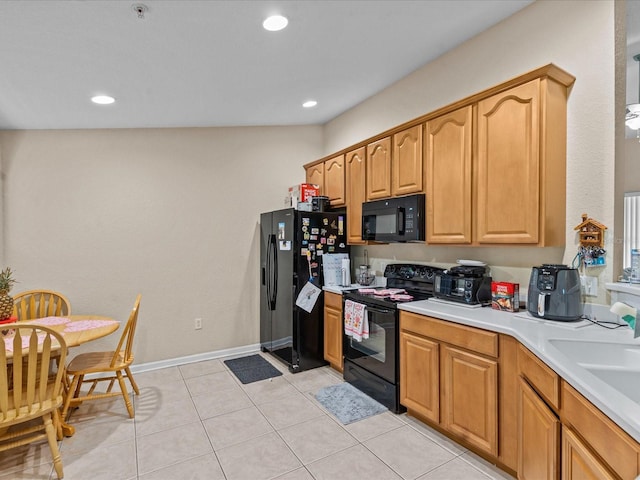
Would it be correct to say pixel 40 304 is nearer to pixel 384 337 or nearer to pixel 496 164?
pixel 384 337

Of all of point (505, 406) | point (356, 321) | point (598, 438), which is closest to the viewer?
point (598, 438)

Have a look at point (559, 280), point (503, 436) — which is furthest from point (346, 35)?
point (503, 436)

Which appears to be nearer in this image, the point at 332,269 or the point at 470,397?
the point at 470,397

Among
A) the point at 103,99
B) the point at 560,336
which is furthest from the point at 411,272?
the point at 103,99

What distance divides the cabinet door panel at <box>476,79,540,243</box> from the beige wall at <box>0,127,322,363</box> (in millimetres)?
2538

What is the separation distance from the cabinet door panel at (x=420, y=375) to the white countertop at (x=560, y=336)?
0.24 m

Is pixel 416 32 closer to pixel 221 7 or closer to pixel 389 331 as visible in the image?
pixel 221 7

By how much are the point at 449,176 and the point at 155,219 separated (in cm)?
302

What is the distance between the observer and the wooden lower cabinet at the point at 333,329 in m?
3.39

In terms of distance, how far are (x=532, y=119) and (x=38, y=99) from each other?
3592mm

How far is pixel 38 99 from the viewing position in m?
2.83

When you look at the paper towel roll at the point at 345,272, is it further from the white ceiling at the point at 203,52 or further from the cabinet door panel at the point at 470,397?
the white ceiling at the point at 203,52

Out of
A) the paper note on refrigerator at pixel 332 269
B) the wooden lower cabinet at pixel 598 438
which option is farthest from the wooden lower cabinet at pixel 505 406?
the paper note on refrigerator at pixel 332 269

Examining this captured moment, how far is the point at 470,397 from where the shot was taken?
2146mm
